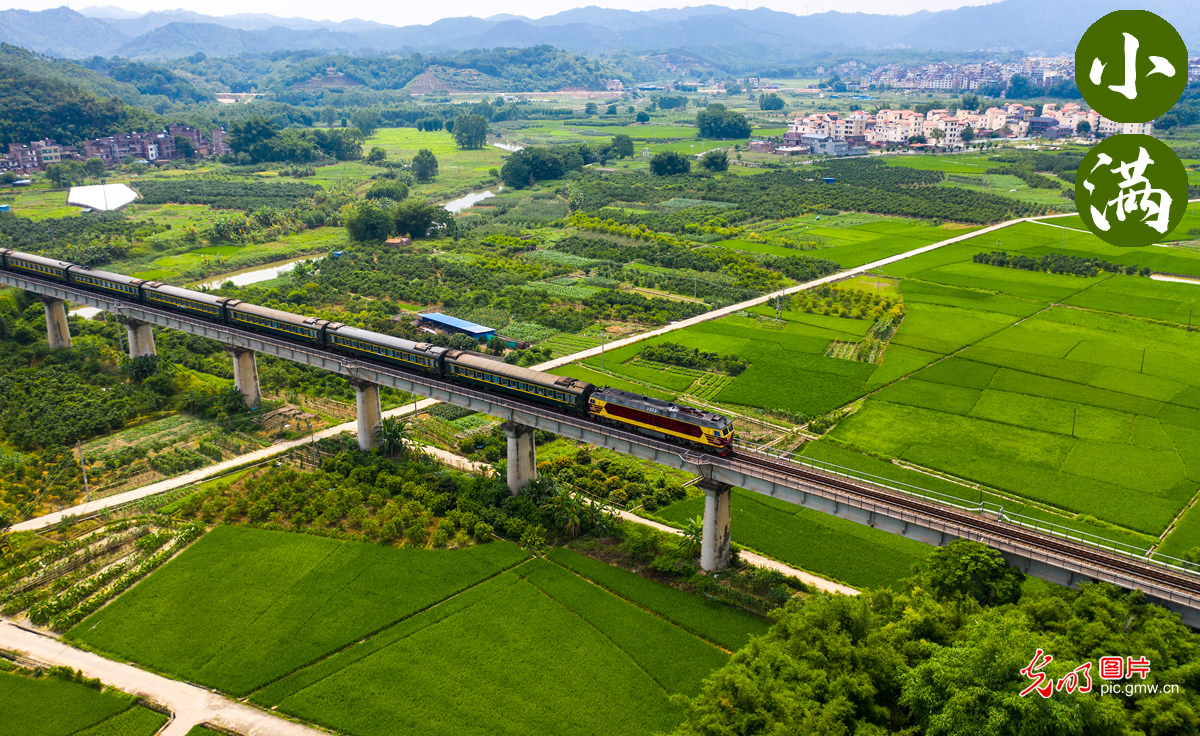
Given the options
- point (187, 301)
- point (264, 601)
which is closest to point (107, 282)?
point (187, 301)

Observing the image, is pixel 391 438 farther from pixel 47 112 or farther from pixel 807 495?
pixel 47 112

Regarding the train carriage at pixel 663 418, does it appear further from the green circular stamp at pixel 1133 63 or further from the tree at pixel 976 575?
the green circular stamp at pixel 1133 63

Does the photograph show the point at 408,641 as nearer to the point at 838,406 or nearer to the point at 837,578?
the point at 837,578

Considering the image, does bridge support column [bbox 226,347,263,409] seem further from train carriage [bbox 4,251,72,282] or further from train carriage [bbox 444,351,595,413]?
train carriage [bbox 4,251,72,282]

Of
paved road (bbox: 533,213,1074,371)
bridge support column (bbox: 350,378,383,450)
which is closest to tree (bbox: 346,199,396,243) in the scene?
paved road (bbox: 533,213,1074,371)

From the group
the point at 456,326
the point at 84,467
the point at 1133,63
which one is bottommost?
the point at 84,467

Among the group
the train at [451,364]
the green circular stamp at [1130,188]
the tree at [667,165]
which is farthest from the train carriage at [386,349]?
the tree at [667,165]

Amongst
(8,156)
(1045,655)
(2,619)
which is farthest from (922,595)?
(8,156)
